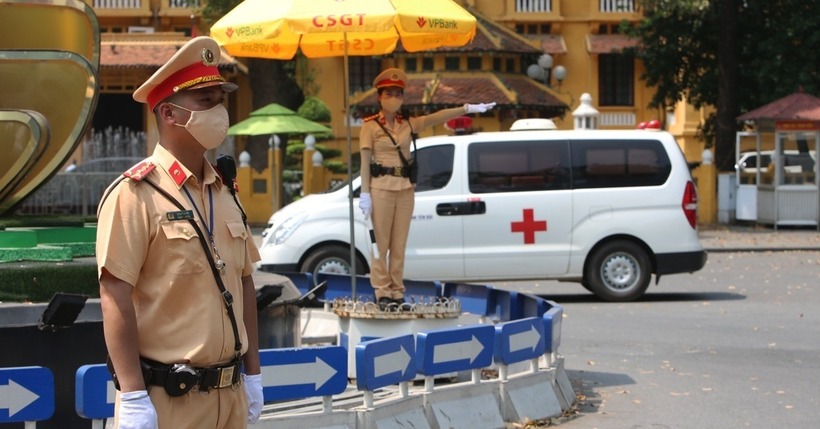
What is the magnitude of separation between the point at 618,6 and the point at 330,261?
95.8ft

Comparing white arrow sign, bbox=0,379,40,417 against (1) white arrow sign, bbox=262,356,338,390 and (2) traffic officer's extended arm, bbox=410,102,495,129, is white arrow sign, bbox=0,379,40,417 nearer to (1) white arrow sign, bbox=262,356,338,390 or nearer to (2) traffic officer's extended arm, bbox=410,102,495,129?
(1) white arrow sign, bbox=262,356,338,390

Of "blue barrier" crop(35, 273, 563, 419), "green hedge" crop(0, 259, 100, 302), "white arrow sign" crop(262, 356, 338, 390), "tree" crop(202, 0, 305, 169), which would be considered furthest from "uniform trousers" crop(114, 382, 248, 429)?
"tree" crop(202, 0, 305, 169)

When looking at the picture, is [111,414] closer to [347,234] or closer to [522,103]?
[347,234]

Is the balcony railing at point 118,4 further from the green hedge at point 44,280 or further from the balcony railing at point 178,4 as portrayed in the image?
the green hedge at point 44,280

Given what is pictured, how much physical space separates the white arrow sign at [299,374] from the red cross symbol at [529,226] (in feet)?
29.5

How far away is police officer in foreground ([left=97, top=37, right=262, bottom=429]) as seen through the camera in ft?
14.2

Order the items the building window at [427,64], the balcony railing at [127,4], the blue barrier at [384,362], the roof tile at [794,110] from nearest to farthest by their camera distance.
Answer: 1. the blue barrier at [384,362]
2. the roof tile at [794,110]
3. the building window at [427,64]
4. the balcony railing at [127,4]

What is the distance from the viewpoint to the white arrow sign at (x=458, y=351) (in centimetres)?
825

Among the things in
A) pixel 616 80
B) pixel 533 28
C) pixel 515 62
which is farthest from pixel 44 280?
pixel 616 80

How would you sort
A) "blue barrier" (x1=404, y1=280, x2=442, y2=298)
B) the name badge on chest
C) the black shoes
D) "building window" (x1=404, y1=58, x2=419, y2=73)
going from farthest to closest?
"building window" (x1=404, y1=58, x2=419, y2=73) < "blue barrier" (x1=404, y1=280, x2=442, y2=298) < the black shoes < the name badge on chest

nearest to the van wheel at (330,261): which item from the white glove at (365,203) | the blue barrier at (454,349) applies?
the white glove at (365,203)

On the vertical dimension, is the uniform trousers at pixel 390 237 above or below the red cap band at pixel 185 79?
below

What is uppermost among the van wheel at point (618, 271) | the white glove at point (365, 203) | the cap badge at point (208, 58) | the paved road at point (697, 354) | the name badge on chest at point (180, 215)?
the cap badge at point (208, 58)

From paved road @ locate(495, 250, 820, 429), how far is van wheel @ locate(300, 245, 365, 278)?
2.59 meters
